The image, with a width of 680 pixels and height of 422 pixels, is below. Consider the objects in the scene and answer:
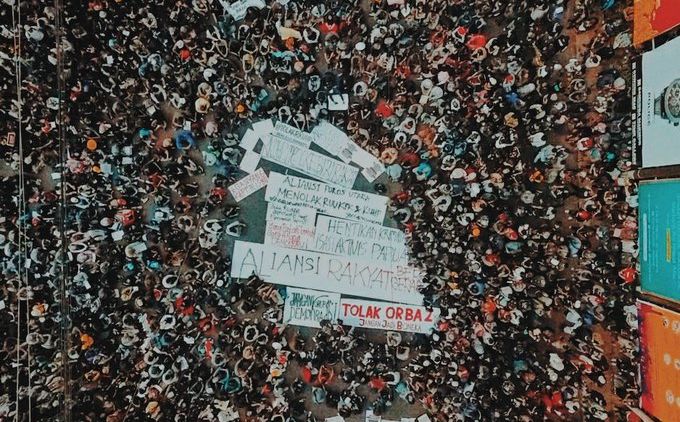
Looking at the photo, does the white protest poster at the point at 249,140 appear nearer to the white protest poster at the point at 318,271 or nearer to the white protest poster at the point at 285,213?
the white protest poster at the point at 285,213

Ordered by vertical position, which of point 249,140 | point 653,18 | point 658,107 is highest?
point 653,18

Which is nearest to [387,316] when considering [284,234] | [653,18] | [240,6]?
[284,234]

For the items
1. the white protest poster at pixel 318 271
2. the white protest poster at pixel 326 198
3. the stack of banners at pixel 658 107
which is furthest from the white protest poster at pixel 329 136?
the stack of banners at pixel 658 107

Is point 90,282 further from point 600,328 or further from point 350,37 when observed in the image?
point 600,328

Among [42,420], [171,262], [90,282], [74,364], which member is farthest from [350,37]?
[42,420]

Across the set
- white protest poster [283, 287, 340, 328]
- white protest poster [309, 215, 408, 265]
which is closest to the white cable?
white protest poster [283, 287, 340, 328]

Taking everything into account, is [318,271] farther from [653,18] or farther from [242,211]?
[653,18]
